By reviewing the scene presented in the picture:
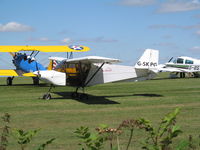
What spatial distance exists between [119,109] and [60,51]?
10.5 meters

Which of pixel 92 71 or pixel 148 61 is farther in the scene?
pixel 148 61

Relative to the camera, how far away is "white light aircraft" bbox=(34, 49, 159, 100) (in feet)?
49.4

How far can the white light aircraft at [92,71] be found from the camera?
15047 millimetres

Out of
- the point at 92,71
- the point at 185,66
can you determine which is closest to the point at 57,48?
the point at 92,71

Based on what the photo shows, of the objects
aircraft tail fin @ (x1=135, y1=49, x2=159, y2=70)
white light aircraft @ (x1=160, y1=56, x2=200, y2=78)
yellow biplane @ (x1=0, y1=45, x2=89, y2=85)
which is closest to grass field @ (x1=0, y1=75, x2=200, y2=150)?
aircraft tail fin @ (x1=135, y1=49, x2=159, y2=70)

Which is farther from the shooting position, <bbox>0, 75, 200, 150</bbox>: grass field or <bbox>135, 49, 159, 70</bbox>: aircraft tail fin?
<bbox>135, 49, 159, 70</bbox>: aircraft tail fin

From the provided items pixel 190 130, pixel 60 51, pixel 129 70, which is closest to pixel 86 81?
pixel 129 70

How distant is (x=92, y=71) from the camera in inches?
628

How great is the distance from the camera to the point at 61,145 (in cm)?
684

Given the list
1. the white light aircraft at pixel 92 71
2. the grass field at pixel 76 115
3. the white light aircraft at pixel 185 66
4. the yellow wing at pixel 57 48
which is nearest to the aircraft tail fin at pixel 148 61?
the white light aircraft at pixel 92 71

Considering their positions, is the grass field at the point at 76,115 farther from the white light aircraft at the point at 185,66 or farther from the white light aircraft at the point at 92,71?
the white light aircraft at the point at 185,66

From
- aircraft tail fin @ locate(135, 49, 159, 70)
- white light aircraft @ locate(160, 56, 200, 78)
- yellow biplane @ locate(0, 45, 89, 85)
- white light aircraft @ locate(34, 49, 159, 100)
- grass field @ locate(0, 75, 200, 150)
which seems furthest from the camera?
white light aircraft @ locate(160, 56, 200, 78)

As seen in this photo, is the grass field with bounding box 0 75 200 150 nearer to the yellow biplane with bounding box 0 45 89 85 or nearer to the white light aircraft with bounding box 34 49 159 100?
the white light aircraft with bounding box 34 49 159 100

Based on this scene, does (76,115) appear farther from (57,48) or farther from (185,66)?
(185,66)
